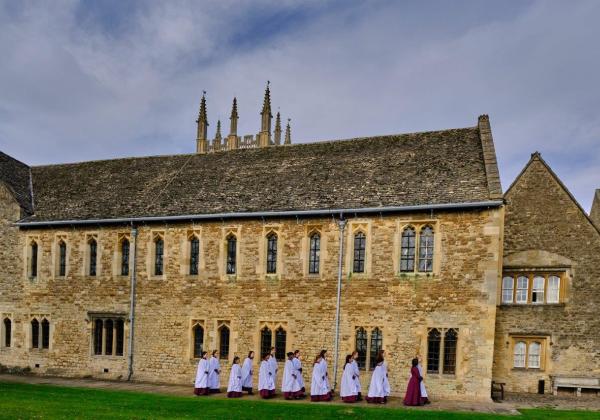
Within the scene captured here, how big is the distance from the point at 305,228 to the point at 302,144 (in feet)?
20.8

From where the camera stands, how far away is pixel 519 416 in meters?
14.7

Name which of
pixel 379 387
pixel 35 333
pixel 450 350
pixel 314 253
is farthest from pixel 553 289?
pixel 35 333

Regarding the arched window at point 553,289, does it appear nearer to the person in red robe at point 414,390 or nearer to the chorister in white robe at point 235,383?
the person in red robe at point 414,390

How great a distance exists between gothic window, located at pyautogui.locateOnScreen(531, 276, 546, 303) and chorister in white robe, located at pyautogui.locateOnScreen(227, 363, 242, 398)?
12.9 meters

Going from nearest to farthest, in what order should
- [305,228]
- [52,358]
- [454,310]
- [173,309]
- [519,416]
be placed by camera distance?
[519,416] → [454,310] → [305,228] → [173,309] → [52,358]

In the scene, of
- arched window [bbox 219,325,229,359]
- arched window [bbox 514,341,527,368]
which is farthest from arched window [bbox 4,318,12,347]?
arched window [bbox 514,341,527,368]

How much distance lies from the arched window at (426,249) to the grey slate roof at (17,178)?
19268mm

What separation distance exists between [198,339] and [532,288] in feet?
47.5

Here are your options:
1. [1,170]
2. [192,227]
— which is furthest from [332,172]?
[1,170]

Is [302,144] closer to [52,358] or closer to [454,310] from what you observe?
[454,310]

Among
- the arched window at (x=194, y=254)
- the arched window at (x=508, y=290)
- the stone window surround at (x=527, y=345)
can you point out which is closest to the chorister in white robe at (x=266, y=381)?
the arched window at (x=194, y=254)

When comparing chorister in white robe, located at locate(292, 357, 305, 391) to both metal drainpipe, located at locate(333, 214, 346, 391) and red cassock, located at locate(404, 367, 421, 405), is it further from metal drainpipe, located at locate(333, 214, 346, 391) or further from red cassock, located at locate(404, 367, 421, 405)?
red cassock, located at locate(404, 367, 421, 405)

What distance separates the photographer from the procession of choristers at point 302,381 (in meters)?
17.2

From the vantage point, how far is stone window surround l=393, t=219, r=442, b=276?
1925 centimetres
